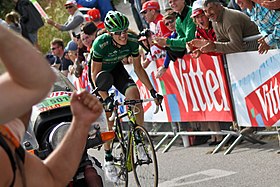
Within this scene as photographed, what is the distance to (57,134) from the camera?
6633 mm

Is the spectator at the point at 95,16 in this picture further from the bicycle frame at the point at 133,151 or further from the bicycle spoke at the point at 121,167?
the bicycle frame at the point at 133,151

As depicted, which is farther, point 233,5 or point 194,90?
point 233,5

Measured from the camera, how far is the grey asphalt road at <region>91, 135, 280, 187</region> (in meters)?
9.27

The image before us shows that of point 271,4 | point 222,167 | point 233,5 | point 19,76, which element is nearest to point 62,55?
point 233,5

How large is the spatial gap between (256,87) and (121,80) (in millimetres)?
1709

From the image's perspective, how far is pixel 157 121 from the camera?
42.7 feet

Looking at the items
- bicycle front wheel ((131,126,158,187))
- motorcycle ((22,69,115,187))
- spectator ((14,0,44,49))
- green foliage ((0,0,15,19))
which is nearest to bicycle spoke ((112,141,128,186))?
bicycle front wheel ((131,126,158,187))

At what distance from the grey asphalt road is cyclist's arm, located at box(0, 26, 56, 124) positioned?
586cm

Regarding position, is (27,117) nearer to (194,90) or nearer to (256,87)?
(256,87)

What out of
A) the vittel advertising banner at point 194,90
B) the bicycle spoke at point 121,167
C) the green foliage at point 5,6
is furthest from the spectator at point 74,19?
the green foliage at point 5,6

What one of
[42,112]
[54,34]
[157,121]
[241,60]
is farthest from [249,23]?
[54,34]

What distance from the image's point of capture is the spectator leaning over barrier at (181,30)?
446 inches

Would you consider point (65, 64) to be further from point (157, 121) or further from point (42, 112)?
point (42, 112)

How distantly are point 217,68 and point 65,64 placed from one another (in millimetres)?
6071
